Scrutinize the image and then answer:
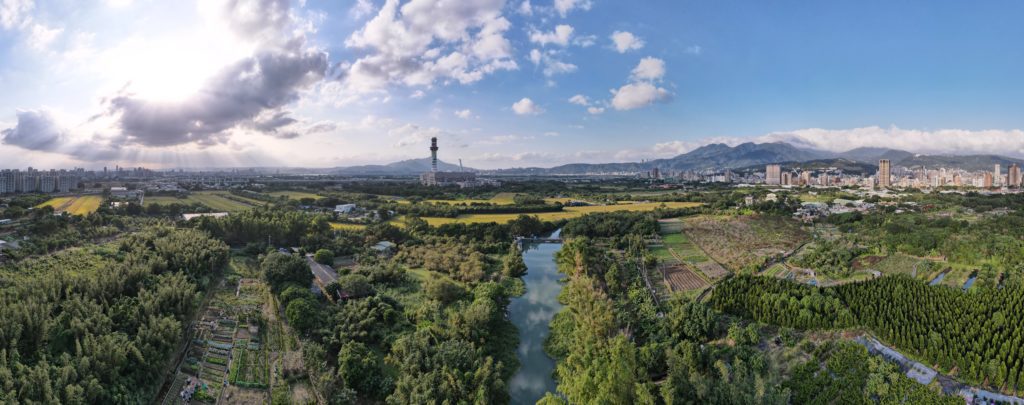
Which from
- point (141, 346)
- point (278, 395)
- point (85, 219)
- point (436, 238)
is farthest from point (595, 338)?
point (85, 219)

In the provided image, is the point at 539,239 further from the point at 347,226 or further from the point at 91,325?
the point at 91,325

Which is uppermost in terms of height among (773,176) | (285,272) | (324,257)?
(773,176)

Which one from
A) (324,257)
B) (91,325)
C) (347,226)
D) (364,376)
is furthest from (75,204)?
(364,376)

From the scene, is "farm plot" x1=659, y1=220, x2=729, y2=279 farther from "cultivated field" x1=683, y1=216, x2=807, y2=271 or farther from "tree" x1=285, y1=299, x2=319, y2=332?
"tree" x1=285, y1=299, x2=319, y2=332

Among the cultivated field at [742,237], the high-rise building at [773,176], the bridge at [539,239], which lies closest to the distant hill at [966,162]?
the high-rise building at [773,176]

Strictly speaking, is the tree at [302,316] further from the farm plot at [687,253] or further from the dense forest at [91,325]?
the farm plot at [687,253]

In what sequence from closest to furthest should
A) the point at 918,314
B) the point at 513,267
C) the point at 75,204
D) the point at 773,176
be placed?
the point at 918,314 → the point at 513,267 → the point at 75,204 → the point at 773,176

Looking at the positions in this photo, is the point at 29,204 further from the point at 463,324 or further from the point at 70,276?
the point at 463,324

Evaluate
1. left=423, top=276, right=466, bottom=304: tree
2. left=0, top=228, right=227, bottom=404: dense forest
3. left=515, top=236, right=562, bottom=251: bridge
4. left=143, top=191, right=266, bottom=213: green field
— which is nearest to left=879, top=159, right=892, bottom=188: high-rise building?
left=515, top=236, right=562, bottom=251: bridge
